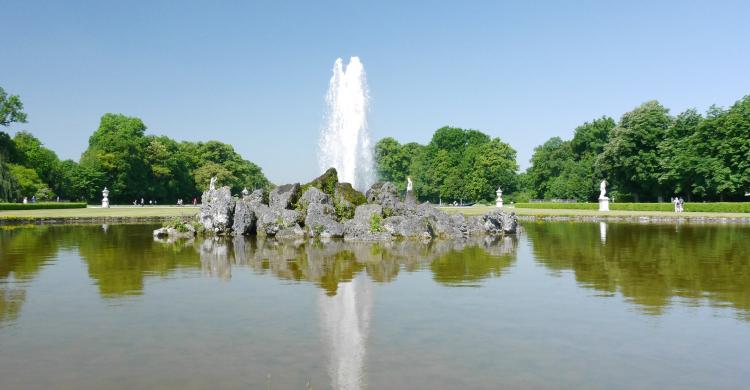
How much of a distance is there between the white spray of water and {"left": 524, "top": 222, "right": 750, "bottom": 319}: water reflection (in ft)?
54.2

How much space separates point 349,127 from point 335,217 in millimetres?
13638

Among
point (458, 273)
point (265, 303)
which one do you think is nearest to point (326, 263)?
point (458, 273)

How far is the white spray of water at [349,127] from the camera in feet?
138

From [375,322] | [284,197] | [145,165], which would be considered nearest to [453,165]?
[145,165]

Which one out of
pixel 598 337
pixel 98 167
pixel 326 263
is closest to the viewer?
pixel 598 337

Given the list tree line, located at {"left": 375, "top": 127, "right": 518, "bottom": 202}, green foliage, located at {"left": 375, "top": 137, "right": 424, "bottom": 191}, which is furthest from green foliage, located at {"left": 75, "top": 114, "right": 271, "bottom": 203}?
tree line, located at {"left": 375, "top": 127, "right": 518, "bottom": 202}

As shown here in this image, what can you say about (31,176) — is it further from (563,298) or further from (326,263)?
(563,298)

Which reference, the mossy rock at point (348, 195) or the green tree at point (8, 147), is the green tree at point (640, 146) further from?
the green tree at point (8, 147)

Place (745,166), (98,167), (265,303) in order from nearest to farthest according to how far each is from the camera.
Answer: (265,303) → (745,166) → (98,167)

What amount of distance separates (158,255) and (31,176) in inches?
2661

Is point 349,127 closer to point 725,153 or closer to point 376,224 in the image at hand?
point 376,224

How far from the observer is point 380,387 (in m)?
7.06

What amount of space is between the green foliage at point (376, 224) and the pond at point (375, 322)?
7.27 metres

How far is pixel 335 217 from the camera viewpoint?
30.0 metres
